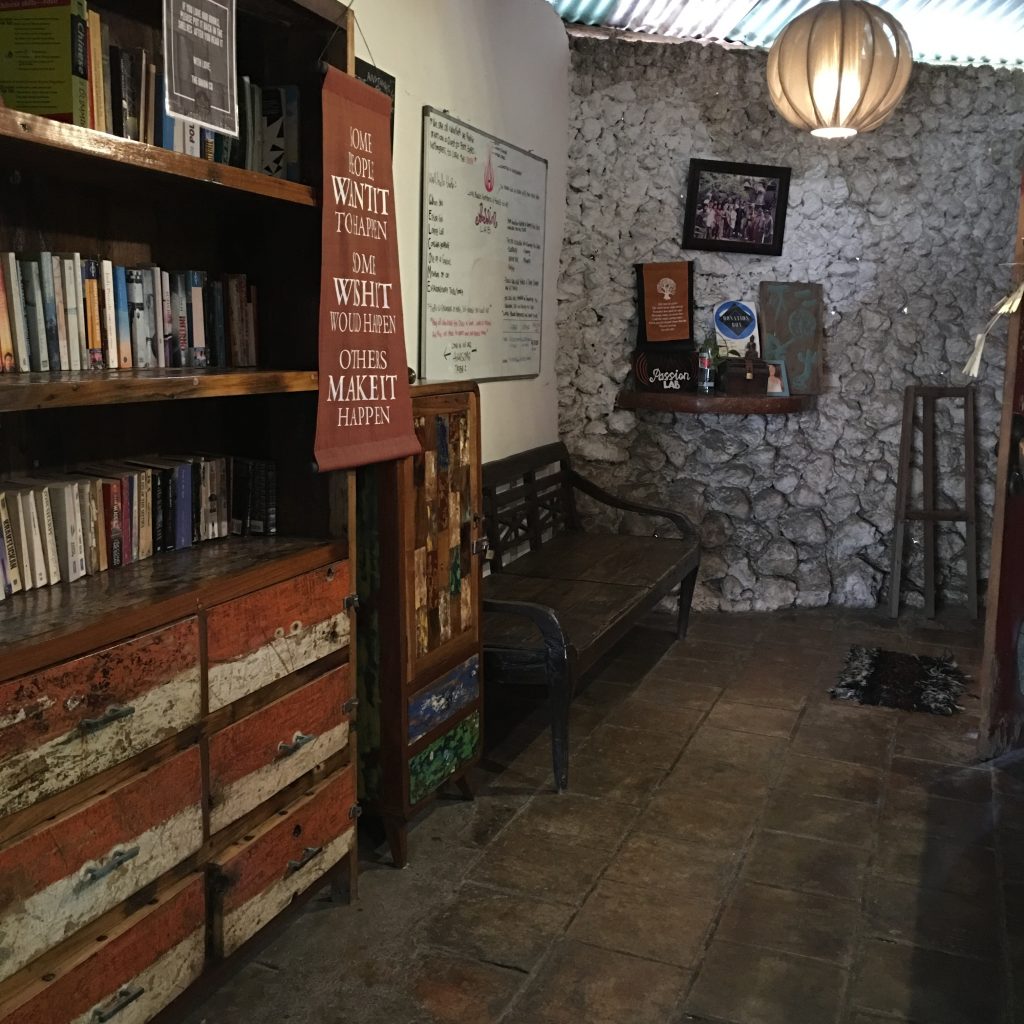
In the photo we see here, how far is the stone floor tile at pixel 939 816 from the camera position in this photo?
3092 mm

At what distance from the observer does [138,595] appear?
1991mm

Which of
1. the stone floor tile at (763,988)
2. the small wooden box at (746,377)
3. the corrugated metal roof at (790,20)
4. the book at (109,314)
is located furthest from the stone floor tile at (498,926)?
the corrugated metal roof at (790,20)

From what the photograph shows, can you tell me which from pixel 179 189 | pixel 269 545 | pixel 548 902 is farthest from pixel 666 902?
pixel 179 189

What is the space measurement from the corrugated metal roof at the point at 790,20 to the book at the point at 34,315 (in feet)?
12.1

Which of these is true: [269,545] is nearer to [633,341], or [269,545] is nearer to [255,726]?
[255,726]

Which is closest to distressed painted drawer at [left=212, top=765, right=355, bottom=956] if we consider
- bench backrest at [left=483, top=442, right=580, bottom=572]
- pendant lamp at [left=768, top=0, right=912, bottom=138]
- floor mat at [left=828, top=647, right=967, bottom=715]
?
bench backrest at [left=483, top=442, right=580, bottom=572]

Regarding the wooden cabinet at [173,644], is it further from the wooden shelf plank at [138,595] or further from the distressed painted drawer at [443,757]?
the distressed painted drawer at [443,757]

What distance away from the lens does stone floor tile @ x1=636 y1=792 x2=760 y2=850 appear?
9.98 ft

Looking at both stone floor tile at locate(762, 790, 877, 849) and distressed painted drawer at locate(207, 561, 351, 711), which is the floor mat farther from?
distressed painted drawer at locate(207, 561, 351, 711)

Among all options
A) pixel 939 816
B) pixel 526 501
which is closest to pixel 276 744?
pixel 939 816

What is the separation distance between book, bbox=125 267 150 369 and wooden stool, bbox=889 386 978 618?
4135 millimetres

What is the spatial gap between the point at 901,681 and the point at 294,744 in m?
2.97

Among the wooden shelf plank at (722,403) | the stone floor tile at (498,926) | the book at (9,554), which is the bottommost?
the stone floor tile at (498,926)

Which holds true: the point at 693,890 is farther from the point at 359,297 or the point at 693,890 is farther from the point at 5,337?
the point at 5,337
